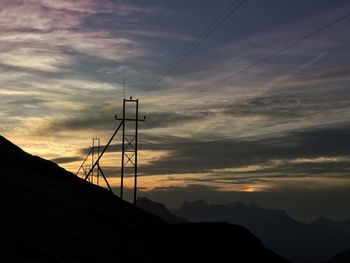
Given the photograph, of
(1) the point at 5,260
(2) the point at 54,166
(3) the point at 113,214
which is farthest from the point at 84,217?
(2) the point at 54,166

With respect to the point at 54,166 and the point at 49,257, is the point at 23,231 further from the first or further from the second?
the point at 54,166

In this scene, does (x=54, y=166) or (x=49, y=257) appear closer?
(x=49, y=257)

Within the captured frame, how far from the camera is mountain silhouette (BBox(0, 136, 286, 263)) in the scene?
3991cm

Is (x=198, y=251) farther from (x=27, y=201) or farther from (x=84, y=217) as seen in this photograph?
(x=27, y=201)

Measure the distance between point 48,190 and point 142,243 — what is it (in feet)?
79.6

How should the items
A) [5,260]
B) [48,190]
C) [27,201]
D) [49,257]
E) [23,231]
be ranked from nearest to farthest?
[5,260] → [49,257] → [23,231] → [27,201] → [48,190]

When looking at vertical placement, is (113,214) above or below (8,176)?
below

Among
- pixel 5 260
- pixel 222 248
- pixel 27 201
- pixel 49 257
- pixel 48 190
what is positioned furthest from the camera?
pixel 48 190

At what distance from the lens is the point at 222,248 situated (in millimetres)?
46094

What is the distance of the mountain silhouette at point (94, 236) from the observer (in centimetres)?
3991

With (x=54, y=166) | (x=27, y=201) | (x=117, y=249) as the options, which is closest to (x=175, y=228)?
(x=117, y=249)

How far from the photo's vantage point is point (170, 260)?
43.6 metres

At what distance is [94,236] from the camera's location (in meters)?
47.3

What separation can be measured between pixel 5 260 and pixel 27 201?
20543mm
